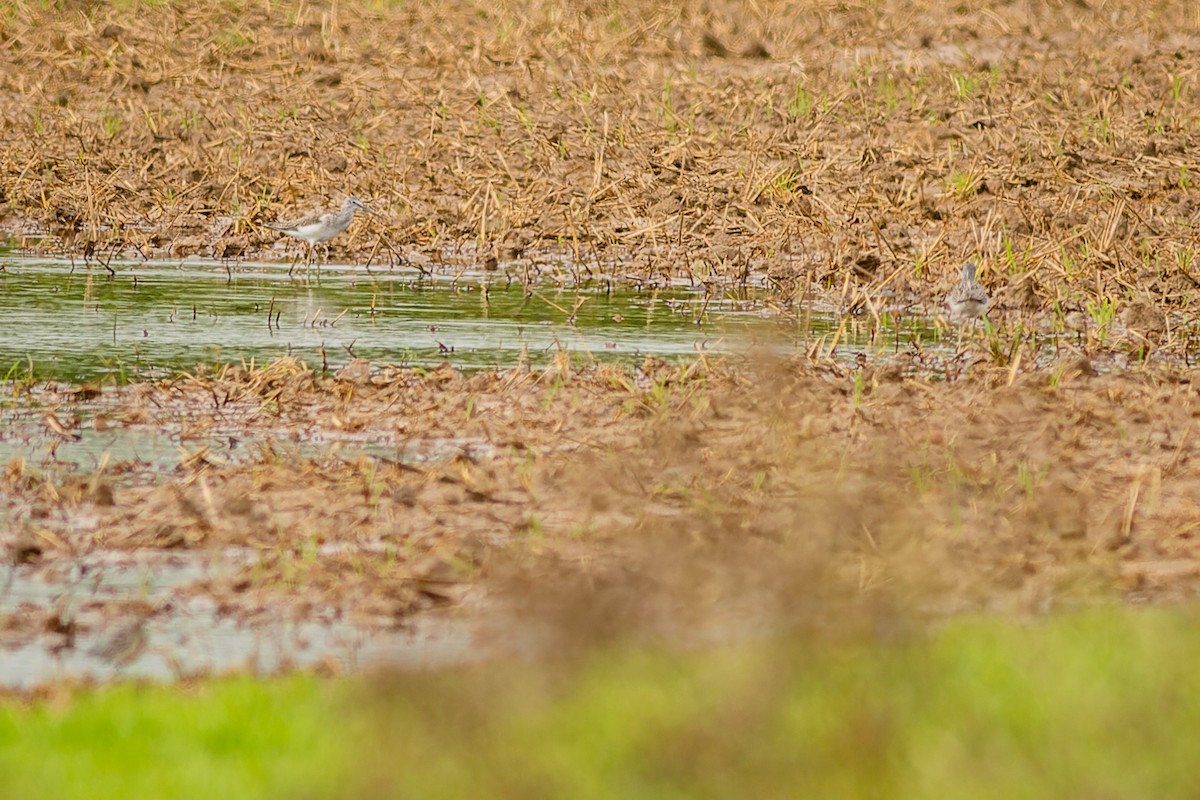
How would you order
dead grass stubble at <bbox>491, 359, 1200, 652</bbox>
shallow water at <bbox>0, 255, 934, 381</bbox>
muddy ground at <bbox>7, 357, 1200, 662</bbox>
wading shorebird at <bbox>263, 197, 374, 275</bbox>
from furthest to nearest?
1. wading shorebird at <bbox>263, 197, 374, 275</bbox>
2. shallow water at <bbox>0, 255, 934, 381</bbox>
3. muddy ground at <bbox>7, 357, 1200, 662</bbox>
4. dead grass stubble at <bbox>491, 359, 1200, 652</bbox>

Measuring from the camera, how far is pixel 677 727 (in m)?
5.40

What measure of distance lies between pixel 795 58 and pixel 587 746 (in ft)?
61.5

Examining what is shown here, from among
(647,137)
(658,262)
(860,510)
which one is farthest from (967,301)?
(647,137)

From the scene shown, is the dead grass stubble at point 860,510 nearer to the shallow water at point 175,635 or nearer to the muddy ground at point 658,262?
the muddy ground at point 658,262

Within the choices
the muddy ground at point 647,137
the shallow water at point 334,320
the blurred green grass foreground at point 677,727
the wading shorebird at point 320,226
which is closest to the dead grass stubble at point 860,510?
the blurred green grass foreground at point 677,727

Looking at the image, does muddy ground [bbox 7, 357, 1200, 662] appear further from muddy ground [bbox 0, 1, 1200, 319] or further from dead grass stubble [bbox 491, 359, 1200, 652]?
muddy ground [bbox 0, 1, 1200, 319]

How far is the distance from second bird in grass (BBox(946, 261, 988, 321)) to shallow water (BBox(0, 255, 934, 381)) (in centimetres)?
28

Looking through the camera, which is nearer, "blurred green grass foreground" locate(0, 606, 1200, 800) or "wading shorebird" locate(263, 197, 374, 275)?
"blurred green grass foreground" locate(0, 606, 1200, 800)

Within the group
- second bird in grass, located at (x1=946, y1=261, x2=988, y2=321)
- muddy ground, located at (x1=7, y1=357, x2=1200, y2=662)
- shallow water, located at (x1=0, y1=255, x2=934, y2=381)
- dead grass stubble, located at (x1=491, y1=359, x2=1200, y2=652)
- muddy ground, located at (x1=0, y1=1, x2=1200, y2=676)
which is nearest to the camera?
dead grass stubble, located at (x1=491, y1=359, x2=1200, y2=652)

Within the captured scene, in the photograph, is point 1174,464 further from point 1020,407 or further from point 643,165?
point 643,165

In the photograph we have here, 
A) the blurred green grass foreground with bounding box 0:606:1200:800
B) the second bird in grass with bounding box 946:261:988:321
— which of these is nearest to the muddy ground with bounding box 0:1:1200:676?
the second bird in grass with bounding box 946:261:988:321

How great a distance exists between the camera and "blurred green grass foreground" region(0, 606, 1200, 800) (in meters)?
5.01

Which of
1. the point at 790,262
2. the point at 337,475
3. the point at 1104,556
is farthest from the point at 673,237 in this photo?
the point at 1104,556

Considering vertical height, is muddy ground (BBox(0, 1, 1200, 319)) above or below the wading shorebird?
above
